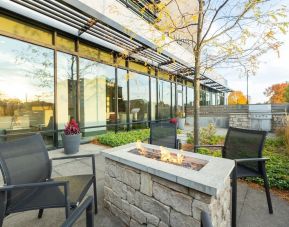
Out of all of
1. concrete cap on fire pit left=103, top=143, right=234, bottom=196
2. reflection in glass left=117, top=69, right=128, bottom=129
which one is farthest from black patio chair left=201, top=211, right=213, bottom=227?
reflection in glass left=117, top=69, right=128, bottom=129

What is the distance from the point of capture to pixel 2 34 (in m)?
4.76

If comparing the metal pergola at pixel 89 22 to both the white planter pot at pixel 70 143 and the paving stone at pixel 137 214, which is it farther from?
the paving stone at pixel 137 214

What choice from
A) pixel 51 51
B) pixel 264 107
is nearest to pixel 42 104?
pixel 51 51

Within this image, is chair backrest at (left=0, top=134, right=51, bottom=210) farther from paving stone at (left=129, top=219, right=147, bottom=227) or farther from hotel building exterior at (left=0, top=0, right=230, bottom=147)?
hotel building exterior at (left=0, top=0, right=230, bottom=147)

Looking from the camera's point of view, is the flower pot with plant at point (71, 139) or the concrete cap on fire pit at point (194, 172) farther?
the flower pot with plant at point (71, 139)

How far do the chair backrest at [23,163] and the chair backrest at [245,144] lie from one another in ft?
9.18

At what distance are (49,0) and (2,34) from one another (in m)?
1.65

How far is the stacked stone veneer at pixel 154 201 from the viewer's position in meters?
1.59

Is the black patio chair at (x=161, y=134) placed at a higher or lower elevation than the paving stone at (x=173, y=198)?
higher

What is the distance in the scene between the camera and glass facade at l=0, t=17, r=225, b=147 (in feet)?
16.8

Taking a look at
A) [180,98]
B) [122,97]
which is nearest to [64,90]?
[122,97]

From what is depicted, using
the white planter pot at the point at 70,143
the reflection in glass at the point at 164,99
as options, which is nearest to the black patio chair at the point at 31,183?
the white planter pot at the point at 70,143

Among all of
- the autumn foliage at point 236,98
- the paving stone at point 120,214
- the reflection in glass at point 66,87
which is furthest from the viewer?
the autumn foliage at point 236,98

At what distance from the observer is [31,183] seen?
1.76 m
